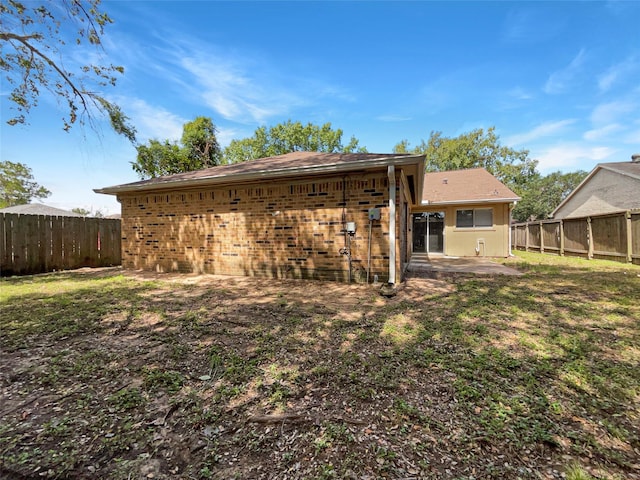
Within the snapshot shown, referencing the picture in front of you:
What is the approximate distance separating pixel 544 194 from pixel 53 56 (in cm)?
5431

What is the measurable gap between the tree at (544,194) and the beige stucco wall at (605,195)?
14352 mm

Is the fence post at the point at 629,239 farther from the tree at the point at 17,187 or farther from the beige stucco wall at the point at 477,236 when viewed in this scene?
the tree at the point at 17,187

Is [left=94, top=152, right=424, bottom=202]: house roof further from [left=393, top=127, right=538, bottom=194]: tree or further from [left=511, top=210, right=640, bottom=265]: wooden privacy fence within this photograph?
[left=393, top=127, right=538, bottom=194]: tree

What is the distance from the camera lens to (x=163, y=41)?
7805mm

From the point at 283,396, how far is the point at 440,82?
14.0m

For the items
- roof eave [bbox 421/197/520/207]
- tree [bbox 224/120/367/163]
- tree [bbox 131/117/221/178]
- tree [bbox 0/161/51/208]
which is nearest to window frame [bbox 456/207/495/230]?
roof eave [bbox 421/197/520/207]

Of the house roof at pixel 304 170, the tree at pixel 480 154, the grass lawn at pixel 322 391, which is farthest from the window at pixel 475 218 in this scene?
the tree at pixel 480 154

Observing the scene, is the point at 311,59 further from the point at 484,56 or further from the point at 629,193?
the point at 629,193

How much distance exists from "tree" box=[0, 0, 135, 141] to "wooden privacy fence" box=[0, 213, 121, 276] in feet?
10.0

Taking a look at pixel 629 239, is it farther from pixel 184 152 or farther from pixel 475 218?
pixel 184 152

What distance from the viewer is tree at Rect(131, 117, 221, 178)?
21375 millimetres

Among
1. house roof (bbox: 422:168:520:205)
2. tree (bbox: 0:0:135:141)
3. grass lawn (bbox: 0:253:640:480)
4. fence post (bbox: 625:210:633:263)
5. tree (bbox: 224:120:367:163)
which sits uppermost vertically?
tree (bbox: 224:120:367:163)

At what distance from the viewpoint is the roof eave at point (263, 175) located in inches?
221

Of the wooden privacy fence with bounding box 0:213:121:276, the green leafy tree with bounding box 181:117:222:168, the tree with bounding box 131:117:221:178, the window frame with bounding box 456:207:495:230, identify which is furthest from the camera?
the green leafy tree with bounding box 181:117:222:168
